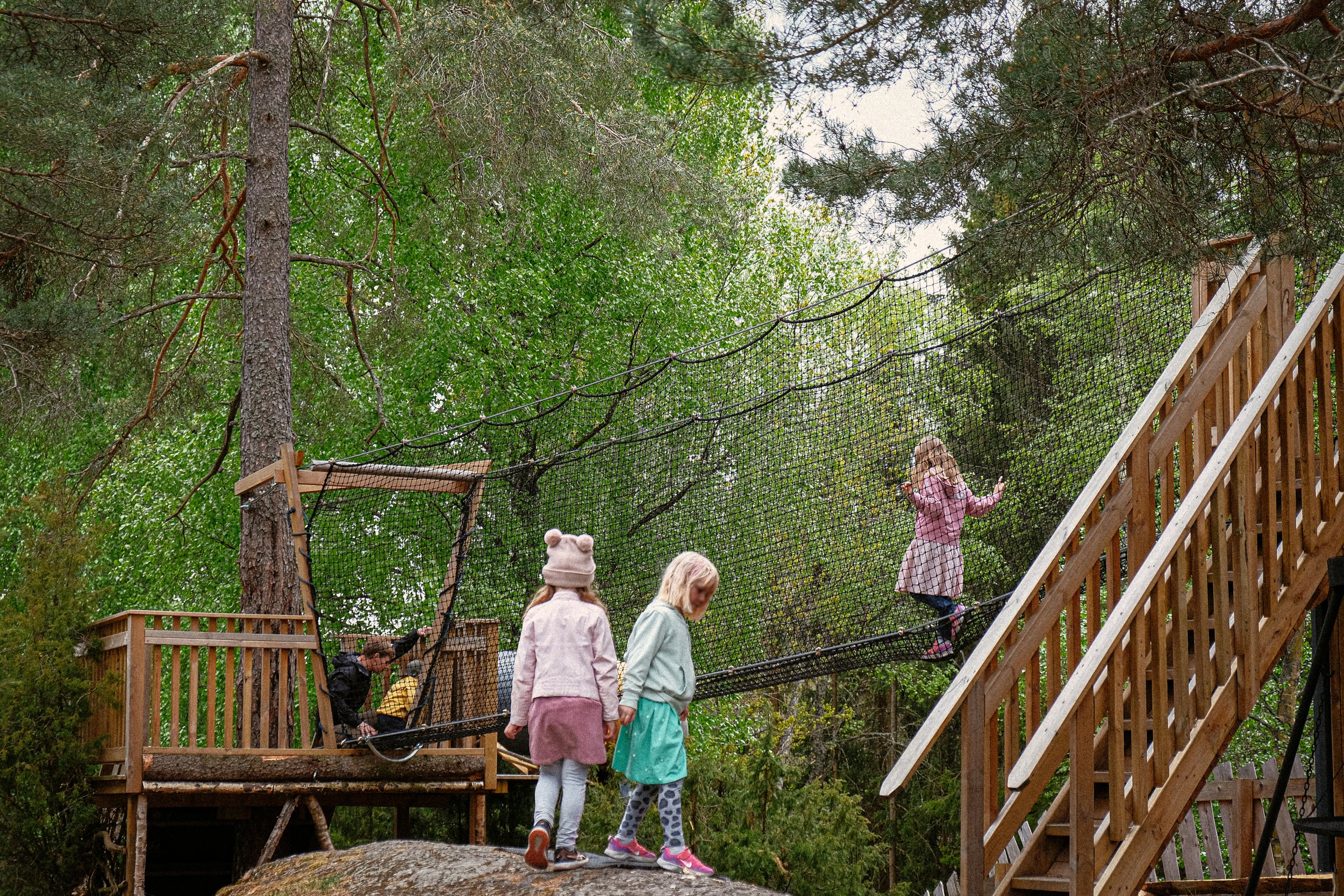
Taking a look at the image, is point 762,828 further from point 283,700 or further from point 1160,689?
point 1160,689

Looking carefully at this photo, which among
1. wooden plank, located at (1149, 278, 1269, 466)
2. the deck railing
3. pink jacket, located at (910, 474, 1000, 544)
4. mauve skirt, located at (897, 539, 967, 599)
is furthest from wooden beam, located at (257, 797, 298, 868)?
wooden plank, located at (1149, 278, 1269, 466)

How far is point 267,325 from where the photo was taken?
8945mm

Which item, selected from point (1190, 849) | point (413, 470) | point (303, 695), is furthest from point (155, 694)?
point (1190, 849)

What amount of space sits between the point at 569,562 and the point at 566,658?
1.40 feet

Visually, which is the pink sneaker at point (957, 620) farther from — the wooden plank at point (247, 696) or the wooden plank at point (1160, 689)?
the wooden plank at point (247, 696)

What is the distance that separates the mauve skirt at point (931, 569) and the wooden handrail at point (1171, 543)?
1679 mm

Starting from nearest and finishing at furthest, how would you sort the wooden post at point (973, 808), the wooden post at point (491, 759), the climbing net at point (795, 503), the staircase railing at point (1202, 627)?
the staircase railing at point (1202, 627)
the wooden post at point (973, 808)
the climbing net at point (795, 503)
the wooden post at point (491, 759)

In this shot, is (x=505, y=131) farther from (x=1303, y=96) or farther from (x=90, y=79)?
(x=1303, y=96)

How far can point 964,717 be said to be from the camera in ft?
14.8

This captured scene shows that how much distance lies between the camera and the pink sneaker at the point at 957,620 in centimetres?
530

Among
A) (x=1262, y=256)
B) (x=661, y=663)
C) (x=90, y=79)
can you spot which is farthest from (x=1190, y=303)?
(x=90, y=79)

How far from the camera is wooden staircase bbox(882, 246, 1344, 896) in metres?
4.04

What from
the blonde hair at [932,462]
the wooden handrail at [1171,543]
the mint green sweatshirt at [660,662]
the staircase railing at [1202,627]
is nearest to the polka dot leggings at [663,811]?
the mint green sweatshirt at [660,662]

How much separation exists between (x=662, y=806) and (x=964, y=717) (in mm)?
1243
